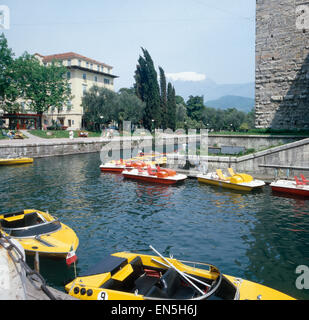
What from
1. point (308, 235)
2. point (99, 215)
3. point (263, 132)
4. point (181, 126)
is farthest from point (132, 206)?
point (181, 126)

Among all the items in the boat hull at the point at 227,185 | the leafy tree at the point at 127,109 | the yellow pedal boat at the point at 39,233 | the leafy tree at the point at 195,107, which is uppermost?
the leafy tree at the point at 195,107


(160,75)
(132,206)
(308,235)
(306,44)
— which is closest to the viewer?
(308,235)

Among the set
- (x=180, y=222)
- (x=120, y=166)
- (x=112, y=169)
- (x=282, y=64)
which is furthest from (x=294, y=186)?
(x=112, y=169)

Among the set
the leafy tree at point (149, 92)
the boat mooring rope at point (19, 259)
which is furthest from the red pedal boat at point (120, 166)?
the leafy tree at point (149, 92)

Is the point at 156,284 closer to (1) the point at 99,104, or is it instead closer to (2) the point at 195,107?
(1) the point at 99,104

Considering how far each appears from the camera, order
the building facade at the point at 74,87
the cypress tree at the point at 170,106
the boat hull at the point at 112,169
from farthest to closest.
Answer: the cypress tree at the point at 170,106 → the building facade at the point at 74,87 → the boat hull at the point at 112,169

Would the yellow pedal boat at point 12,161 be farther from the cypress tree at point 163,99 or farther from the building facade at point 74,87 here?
the cypress tree at point 163,99

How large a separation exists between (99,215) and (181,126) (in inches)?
2562

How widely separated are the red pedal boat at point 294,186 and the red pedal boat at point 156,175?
6.73 metres

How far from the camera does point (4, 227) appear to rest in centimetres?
1079

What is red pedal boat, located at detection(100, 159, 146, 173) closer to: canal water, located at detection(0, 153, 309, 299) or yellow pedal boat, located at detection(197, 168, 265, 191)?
canal water, located at detection(0, 153, 309, 299)

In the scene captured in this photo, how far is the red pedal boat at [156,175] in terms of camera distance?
2183 centimetres

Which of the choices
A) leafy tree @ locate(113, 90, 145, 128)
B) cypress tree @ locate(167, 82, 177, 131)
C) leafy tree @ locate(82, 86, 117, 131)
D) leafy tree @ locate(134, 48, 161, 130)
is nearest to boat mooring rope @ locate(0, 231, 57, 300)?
leafy tree @ locate(82, 86, 117, 131)

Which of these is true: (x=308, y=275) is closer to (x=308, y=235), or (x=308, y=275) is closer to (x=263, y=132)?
(x=308, y=235)
